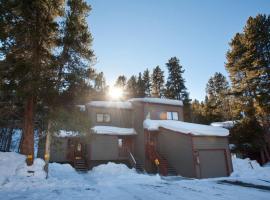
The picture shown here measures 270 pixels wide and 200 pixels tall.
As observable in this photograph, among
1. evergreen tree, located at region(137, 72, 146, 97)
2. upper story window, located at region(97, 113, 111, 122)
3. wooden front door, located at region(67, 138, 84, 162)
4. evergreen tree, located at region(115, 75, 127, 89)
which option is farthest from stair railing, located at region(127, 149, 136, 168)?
evergreen tree, located at region(115, 75, 127, 89)

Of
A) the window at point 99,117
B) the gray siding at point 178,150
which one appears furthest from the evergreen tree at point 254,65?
the window at point 99,117

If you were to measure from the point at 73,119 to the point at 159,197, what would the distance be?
768 cm

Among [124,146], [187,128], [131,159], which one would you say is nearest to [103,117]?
[124,146]

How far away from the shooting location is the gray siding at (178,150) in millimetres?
17484

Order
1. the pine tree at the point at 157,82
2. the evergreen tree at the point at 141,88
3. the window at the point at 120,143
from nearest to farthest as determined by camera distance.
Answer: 1. the window at the point at 120,143
2. the pine tree at the point at 157,82
3. the evergreen tree at the point at 141,88

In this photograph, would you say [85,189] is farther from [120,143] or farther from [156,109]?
[156,109]

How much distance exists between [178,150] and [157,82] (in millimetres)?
27624

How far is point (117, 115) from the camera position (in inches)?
949

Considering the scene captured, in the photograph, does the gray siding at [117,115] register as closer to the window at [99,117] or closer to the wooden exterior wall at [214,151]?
the window at [99,117]

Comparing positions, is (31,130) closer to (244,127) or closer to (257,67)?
(244,127)

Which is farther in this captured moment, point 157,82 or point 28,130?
point 157,82

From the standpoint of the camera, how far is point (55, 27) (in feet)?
47.4

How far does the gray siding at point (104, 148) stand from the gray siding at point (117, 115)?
2.11 m

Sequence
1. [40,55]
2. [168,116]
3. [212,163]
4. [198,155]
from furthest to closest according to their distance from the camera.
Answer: [168,116] → [212,163] → [198,155] → [40,55]
